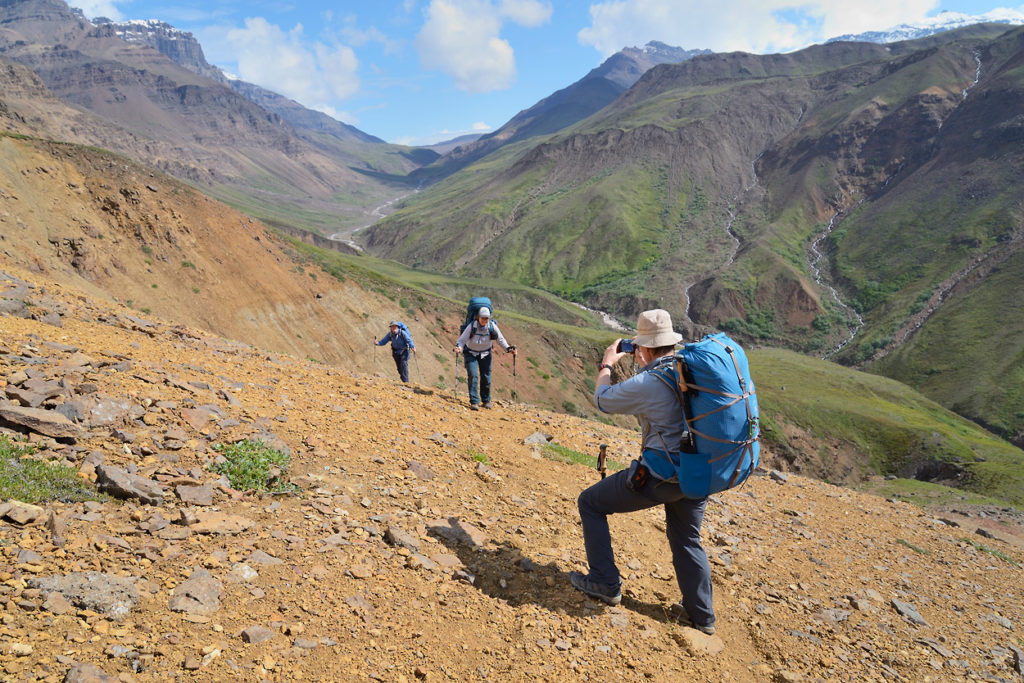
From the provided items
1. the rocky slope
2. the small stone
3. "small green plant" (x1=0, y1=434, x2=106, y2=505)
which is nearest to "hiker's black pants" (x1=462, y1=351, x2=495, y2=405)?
the rocky slope

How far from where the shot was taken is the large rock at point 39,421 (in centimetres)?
536

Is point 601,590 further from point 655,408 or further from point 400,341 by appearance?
point 400,341

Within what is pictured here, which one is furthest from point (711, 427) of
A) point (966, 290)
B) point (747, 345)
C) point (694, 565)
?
point (966, 290)

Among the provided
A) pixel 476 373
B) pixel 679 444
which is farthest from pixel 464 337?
pixel 679 444

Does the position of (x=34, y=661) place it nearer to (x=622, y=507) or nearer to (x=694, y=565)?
(x=622, y=507)

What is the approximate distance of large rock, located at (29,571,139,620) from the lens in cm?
365

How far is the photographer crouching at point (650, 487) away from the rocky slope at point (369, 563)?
12.7 inches

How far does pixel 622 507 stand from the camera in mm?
5398

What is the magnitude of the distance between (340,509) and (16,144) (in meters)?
27.3

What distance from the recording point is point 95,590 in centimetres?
376

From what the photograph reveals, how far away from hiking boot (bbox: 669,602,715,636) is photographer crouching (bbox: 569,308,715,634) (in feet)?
0.03

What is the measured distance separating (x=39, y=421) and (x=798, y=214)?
131668 mm

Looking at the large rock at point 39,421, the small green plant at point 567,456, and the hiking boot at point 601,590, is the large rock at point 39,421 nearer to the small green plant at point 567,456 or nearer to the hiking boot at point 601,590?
the hiking boot at point 601,590

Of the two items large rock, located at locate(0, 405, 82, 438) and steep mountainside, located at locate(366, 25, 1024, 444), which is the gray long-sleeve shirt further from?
steep mountainside, located at locate(366, 25, 1024, 444)
